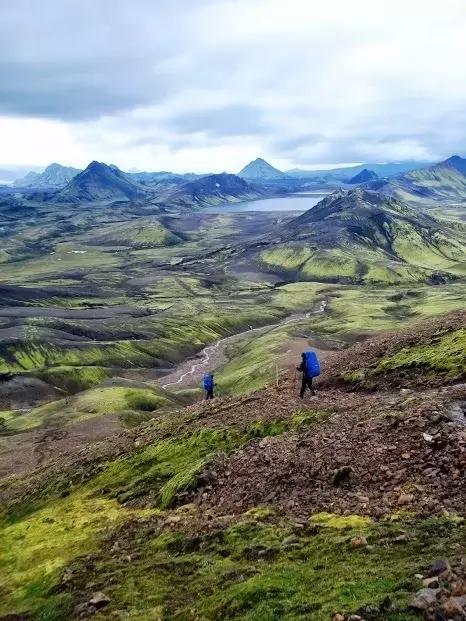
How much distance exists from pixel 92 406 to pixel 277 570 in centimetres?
10566

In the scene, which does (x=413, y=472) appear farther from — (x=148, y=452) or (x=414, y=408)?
(x=148, y=452)

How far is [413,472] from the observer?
88.2ft

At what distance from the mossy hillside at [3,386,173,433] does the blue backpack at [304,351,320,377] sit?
245ft

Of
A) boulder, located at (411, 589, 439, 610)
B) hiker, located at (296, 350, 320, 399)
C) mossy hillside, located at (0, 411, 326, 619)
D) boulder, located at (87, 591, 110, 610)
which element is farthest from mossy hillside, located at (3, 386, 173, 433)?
boulder, located at (411, 589, 439, 610)

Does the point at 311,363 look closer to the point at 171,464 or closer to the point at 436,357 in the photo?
the point at 436,357

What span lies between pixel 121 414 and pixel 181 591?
8361cm

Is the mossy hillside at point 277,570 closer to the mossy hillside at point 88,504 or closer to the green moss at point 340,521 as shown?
the green moss at point 340,521

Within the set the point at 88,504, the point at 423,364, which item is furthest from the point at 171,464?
the point at 423,364

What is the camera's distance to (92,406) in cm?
12200

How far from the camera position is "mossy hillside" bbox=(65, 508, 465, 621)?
17.8 m

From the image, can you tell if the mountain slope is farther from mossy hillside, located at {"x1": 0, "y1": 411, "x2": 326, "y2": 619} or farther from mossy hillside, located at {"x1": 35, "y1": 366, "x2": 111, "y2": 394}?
mossy hillside, located at {"x1": 35, "y1": 366, "x2": 111, "y2": 394}

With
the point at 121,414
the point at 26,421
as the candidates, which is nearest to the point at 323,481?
the point at 121,414

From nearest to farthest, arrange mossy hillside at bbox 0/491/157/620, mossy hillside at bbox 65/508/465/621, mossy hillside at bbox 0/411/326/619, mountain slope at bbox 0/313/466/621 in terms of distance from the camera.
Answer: mossy hillside at bbox 65/508/465/621 < mountain slope at bbox 0/313/466/621 < mossy hillside at bbox 0/491/157/620 < mossy hillside at bbox 0/411/326/619

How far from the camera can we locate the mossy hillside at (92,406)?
116m
